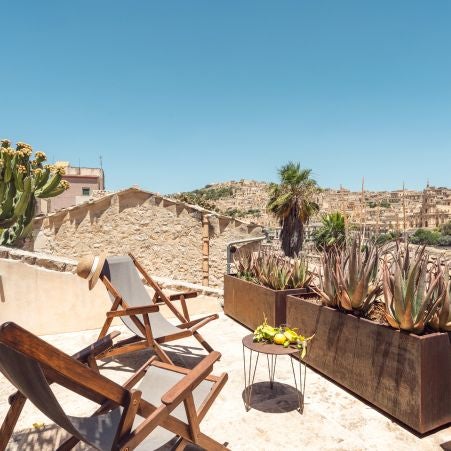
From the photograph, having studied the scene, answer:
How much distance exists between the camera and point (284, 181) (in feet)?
60.3

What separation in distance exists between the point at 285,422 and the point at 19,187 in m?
8.35

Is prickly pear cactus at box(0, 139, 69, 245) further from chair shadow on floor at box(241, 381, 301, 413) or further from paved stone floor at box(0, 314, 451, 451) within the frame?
chair shadow on floor at box(241, 381, 301, 413)

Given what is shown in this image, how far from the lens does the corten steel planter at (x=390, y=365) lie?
2363mm

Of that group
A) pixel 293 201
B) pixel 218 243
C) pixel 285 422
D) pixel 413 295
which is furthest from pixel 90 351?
pixel 293 201

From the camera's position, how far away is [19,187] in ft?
27.5

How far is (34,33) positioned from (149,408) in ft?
31.1

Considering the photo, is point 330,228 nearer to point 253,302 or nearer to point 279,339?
point 253,302

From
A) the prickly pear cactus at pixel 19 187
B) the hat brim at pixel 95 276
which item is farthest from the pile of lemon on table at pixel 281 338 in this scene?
the prickly pear cactus at pixel 19 187

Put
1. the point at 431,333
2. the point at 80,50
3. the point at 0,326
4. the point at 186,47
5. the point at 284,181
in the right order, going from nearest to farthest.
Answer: the point at 0,326 < the point at 431,333 < the point at 80,50 < the point at 186,47 < the point at 284,181

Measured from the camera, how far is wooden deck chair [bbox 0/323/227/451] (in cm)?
130

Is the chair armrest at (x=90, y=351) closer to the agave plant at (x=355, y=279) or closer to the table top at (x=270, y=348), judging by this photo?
the table top at (x=270, y=348)

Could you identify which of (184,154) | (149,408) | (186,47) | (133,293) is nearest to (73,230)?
(186,47)

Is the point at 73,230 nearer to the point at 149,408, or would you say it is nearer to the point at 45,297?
the point at 45,297

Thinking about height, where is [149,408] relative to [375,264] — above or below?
below
